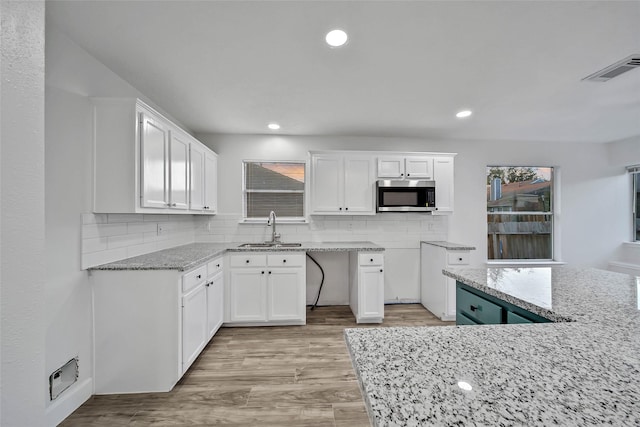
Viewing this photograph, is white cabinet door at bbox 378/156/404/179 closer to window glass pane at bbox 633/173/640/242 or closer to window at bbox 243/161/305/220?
window at bbox 243/161/305/220

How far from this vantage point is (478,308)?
1.48 metres

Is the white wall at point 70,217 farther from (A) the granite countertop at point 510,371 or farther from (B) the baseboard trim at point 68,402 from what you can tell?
(A) the granite countertop at point 510,371

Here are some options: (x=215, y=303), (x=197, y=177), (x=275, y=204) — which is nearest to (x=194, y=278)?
(x=215, y=303)

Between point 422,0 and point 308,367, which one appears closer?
point 422,0

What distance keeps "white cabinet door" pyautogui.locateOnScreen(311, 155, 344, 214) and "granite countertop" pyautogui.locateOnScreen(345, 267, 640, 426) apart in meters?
2.79

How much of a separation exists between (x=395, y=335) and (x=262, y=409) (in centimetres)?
152

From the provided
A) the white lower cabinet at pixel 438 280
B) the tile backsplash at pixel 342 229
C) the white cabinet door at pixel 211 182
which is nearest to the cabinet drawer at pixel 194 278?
the white cabinet door at pixel 211 182

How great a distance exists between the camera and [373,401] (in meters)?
0.53

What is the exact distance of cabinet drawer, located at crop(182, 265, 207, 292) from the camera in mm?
2131

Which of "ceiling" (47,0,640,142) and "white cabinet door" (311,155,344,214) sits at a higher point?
"ceiling" (47,0,640,142)

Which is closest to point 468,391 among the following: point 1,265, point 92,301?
point 1,265

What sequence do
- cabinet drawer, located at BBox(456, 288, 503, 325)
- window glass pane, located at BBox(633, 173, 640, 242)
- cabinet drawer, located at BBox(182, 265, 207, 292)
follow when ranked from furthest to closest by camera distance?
window glass pane, located at BBox(633, 173, 640, 242)
cabinet drawer, located at BBox(182, 265, 207, 292)
cabinet drawer, located at BBox(456, 288, 503, 325)

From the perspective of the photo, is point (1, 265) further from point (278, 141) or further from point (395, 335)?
point (278, 141)

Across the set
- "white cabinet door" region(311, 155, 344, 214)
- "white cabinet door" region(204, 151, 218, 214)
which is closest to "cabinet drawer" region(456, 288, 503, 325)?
"white cabinet door" region(311, 155, 344, 214)
